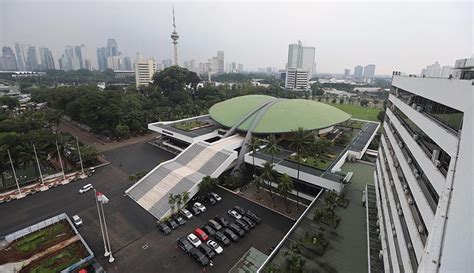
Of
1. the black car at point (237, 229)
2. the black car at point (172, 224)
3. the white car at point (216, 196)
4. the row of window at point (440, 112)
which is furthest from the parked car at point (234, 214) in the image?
the row of window at point (440, 112)

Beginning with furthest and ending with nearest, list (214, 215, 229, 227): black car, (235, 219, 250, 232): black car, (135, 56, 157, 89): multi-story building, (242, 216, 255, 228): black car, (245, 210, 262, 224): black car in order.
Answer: (135, 56, 157, 89): multi-story building, (245, 210, 262, 224): black car, (214, 215, 229, 227): black car, (242, 216, 255, 228): black car, (235, 219, 250, 232): black car

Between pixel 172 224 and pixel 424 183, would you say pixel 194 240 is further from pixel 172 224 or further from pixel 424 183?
pixel 424 183

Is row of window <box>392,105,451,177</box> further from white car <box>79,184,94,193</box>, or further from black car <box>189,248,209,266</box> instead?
white car <box>79,184,94,193</box>

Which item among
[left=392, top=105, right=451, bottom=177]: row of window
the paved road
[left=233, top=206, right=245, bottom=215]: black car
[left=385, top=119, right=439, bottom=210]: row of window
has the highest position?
[left=392, top=105, right=451, bottom=177]: row of window

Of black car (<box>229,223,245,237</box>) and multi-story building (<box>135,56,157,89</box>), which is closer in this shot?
black car (<box>229,223,245,237</box>)

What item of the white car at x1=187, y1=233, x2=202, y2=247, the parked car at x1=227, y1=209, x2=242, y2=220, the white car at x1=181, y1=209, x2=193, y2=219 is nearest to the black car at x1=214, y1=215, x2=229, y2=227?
the parked car at x1=227, y1=209, x2=242, y2=220

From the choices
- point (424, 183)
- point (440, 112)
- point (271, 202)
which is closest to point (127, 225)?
point (271, 202)
